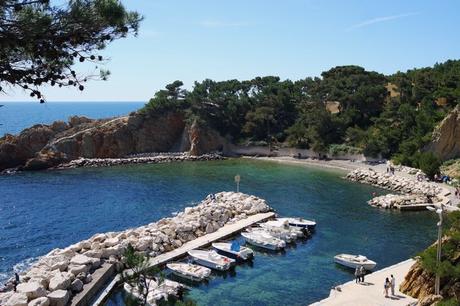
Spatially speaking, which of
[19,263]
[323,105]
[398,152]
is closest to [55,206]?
[19,263]

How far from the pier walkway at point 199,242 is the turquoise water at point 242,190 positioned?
3.67ft

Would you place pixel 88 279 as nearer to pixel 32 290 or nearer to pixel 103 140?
pixel 32 290

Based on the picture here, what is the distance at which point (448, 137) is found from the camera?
2440 inches

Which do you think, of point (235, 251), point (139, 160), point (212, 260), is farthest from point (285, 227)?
point (139, 160)

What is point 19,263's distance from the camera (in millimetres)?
31641

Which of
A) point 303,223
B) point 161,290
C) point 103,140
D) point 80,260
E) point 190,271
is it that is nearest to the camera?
point 161,290

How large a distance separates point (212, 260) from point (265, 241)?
5514mm

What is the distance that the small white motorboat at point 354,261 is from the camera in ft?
98.0

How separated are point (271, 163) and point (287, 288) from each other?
4926 centimetres

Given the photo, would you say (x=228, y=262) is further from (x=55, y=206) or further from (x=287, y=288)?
(x=55, y=206)

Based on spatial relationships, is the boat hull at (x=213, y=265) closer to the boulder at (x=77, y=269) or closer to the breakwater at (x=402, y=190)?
the boulder at (x=77, y=269)

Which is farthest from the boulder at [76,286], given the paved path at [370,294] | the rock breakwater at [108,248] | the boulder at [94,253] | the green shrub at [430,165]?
the green shrub at [430,165]

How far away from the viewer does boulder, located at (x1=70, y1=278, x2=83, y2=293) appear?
81.1 feet

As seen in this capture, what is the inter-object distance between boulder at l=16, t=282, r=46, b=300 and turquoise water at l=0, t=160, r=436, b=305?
3825 millimetres
